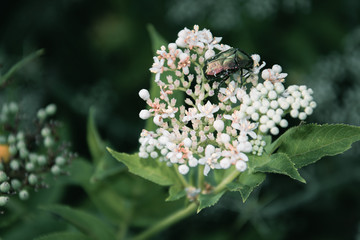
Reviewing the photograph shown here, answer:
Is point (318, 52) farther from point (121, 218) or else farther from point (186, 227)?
point (121, 218)

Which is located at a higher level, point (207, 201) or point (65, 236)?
point (65, 236)

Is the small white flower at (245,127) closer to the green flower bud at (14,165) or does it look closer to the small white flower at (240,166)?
the small white flower at (240,166)

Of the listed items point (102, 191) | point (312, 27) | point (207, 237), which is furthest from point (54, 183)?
point (312, 27)

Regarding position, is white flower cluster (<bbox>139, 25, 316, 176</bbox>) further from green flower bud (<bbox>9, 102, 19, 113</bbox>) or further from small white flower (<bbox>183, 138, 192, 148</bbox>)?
green flower bud (<bbox>9, 102, 19, 113</bbox>)

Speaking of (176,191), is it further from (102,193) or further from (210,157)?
(102,193)

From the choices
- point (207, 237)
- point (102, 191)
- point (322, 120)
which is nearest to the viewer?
point (102, 191)

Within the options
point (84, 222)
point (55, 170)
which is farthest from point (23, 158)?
point (84, 222)
